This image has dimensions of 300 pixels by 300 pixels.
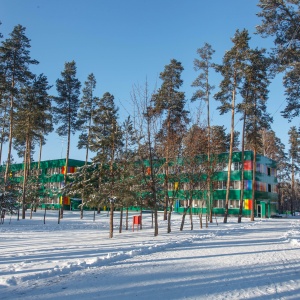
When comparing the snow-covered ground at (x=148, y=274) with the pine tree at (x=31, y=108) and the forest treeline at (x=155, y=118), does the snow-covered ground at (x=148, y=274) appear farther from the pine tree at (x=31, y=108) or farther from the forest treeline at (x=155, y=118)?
the pine tree at (x=31, y=108)

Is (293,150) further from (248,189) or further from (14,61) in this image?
(14,61)

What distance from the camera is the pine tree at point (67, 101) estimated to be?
32.4 metres

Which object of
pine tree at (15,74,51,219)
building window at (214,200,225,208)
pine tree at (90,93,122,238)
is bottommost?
building window at (214,200,225,208)

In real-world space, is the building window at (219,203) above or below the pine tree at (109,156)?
below

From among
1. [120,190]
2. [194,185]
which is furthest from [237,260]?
[194,185]

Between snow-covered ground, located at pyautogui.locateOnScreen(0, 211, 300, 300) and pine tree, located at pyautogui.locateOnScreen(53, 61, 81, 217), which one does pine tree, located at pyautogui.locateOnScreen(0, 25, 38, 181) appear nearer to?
pine tree, located at pyautogui.locateOnScreen(53, 61, 81, 217)

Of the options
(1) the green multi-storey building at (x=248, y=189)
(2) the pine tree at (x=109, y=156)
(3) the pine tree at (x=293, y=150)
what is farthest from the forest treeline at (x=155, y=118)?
(3) the pine tree at (x=293, y=150)

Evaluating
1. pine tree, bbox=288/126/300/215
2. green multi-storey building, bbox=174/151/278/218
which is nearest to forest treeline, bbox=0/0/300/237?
green multi-storey building, bbox=174/151/278/218

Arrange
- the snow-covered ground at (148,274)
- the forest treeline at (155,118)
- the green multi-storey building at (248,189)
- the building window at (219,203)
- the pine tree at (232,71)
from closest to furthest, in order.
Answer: the snow-covered ground at (148,274) → the forest treeline at (155,118) → the pine tree at (232,71) → the green multi-storey building at (248,189) → the building window at (219,203)

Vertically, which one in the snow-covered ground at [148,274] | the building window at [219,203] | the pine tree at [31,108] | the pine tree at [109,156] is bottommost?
the snow-covered ground at [148,274]

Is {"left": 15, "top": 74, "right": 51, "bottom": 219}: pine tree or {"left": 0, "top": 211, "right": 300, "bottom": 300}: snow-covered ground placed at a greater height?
{"left": 15, "top": 74, "right": 51, "bottom": 219}: pine tree

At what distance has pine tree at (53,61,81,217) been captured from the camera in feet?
106

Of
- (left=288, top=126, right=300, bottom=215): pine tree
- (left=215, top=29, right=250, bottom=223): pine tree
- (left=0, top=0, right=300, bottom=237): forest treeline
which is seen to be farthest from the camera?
(left=288, top=126, right=300, bottom=215): pine tree

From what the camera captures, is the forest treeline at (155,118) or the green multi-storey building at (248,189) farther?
the green multi-storey building at (248,189)
